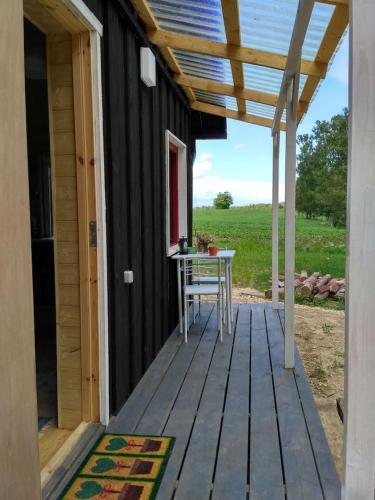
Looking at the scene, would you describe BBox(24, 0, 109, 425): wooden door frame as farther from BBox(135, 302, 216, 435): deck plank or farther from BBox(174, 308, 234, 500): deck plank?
BBox(174, 308, 234, 500): deck plank

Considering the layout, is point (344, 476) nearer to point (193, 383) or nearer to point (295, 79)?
point (193, 383)

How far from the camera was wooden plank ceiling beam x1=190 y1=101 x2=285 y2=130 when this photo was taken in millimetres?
5605

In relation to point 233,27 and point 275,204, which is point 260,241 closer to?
point 275,204

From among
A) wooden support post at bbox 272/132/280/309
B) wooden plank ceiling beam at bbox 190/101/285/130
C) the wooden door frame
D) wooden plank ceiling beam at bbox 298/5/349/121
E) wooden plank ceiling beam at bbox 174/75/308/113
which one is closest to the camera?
the wooden door frame

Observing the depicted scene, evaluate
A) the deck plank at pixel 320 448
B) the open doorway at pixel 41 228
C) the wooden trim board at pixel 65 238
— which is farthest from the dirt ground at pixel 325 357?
the open doorway at pixel 41 228

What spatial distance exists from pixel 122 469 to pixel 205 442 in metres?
0.47

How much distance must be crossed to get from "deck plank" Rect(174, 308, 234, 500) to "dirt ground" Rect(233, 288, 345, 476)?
70 cm

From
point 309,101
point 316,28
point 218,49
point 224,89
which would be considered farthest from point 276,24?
point 309,101

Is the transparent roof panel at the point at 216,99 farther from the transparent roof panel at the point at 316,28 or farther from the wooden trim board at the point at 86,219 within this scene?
the wooden trim board at the point at 86,219

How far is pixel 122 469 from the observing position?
2.04 m

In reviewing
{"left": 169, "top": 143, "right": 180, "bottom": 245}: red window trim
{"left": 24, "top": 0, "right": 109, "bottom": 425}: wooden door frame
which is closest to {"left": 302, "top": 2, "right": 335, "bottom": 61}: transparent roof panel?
{"left": 24, "top": 0, "right": 109, "bottom": 425}: wooden door frame

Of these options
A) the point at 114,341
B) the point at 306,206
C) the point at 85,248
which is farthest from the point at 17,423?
the point at 306,206

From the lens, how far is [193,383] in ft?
10.4

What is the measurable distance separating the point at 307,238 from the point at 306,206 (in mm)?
1327
